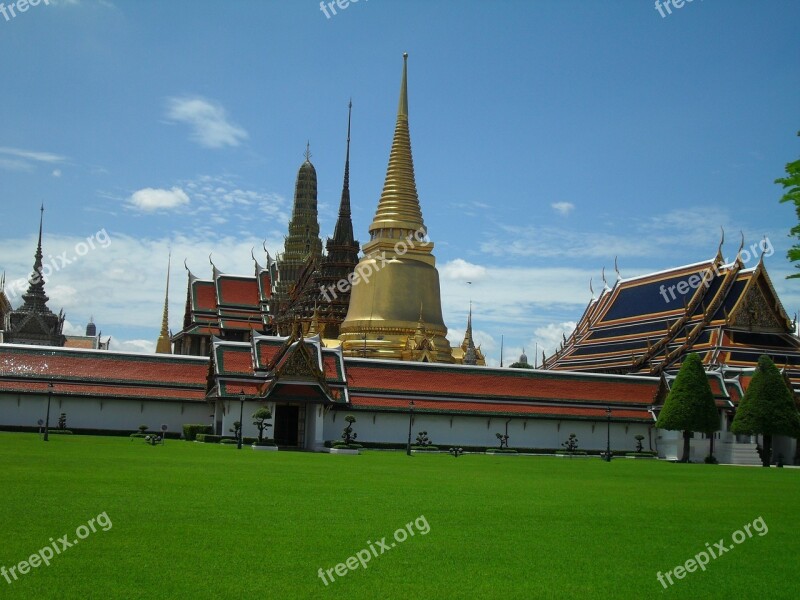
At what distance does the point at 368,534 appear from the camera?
13469 mm

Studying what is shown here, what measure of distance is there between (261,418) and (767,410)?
2095 cm

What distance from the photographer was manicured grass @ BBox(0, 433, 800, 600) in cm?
1041

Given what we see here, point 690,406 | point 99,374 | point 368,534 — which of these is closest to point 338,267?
point 99,374

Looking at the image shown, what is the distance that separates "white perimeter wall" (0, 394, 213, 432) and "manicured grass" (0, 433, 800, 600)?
20.5 m

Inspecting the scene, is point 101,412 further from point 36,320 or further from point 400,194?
A: point 36,320

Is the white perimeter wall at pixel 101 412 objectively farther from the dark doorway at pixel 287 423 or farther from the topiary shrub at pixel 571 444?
the topiary shrub at pixel 571 444

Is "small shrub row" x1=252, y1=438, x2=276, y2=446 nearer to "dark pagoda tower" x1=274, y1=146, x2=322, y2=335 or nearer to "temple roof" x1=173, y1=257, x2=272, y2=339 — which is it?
"dark pagoda tower" x1=274, y1=146, x2=322, y2=335

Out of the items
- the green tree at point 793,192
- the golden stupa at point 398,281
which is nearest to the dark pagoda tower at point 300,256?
the golden stupa at point 398,281

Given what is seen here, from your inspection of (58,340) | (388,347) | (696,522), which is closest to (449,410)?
(388,347)

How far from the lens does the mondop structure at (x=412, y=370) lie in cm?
4353

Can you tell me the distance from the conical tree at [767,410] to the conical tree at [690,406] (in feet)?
4.24

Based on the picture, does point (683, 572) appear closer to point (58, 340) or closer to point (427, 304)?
point (427, 304)

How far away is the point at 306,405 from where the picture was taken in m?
42.8

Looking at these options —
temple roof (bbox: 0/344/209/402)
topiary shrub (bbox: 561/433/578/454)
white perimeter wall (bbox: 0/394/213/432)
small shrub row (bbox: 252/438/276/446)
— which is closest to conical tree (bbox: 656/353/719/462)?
topiary shrub (bbox: 561/433/578/454)
